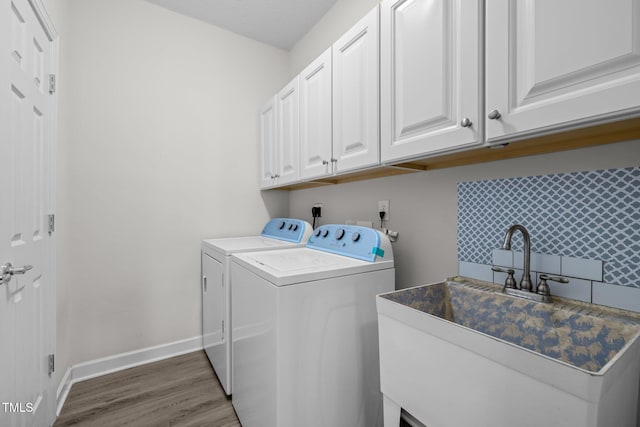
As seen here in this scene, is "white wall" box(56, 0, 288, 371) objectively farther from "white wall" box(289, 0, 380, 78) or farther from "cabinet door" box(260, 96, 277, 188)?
"white wall" box(289, 0, 380, 78)

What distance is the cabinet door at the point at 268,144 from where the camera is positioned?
93.4 inches

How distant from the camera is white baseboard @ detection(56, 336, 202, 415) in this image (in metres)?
1.86

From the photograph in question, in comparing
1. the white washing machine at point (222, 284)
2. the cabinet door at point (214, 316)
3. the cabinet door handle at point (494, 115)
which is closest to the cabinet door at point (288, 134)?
the white washing machine at point (222, 284)

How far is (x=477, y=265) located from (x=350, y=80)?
44.0 inches

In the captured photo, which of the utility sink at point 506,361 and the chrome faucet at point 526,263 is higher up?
the chrome faucet at point 526,263

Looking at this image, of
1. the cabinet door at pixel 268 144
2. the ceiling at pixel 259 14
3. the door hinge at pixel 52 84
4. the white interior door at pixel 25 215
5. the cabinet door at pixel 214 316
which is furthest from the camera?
the cabinet door at pixel 268 144

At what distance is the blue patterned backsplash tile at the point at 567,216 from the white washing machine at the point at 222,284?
1.15 metres

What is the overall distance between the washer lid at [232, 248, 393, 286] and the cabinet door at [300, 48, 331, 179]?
1.76ft

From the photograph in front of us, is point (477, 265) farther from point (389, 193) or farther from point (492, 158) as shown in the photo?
point (389, 193)

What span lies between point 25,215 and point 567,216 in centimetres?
220

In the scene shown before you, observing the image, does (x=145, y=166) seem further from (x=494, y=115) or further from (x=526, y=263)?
(x=526, y=263)

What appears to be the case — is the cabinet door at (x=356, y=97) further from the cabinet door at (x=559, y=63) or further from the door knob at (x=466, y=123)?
Answer: the cabinet door at (x=559, y=63)

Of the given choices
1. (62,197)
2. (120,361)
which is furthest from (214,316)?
(62,197)

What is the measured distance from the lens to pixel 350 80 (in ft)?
4.97
